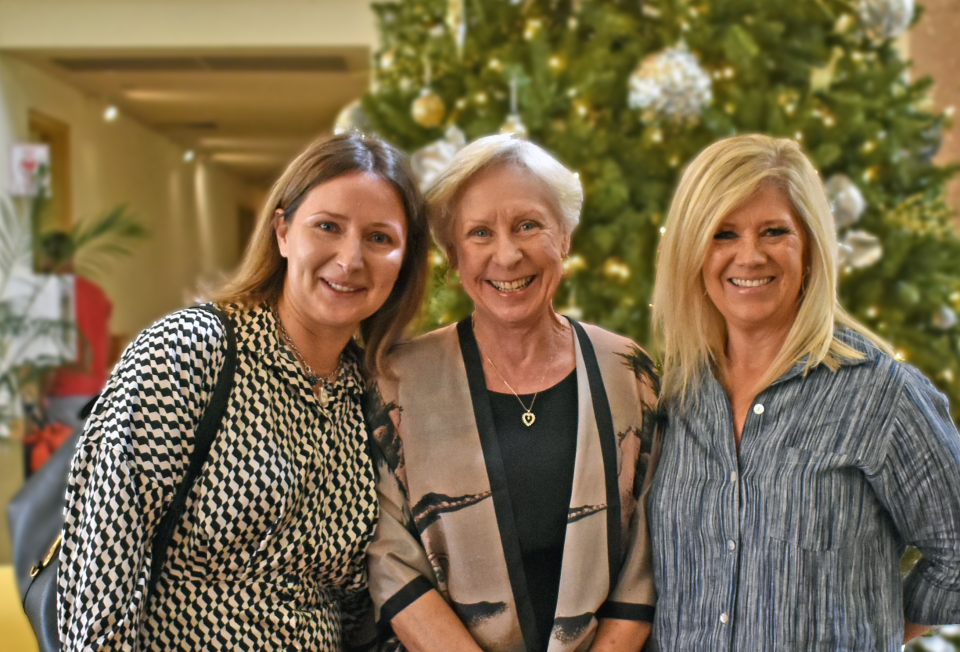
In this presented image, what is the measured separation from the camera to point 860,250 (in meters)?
3.99

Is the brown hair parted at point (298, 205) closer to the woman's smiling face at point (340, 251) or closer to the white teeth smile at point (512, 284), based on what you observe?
the woman's smiling face at point (340, 251)

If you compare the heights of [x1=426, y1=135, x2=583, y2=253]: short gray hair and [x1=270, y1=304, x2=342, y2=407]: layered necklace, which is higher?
[x1=426, y1=135, x2=583, y2=253]: short gray hair

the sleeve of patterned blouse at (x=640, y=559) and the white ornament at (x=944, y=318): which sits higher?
the white ornament at (x=944, y=318)

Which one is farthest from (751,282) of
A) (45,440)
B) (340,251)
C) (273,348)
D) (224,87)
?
(224,87)

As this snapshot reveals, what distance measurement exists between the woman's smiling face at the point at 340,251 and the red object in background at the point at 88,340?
4790mm

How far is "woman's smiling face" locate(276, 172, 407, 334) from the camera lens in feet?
5.85

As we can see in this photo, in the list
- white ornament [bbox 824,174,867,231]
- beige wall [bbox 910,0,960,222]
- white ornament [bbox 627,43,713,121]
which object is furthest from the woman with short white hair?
beige wall [bbox 910,0,960,222]

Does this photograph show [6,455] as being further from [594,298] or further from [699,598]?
[699,598]

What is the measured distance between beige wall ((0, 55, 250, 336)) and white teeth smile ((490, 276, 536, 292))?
5.95 metres

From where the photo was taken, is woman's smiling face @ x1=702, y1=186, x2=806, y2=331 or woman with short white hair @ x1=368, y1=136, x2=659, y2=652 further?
woman with short white hair @ x1=368, y1=136, x2=659, y2=652

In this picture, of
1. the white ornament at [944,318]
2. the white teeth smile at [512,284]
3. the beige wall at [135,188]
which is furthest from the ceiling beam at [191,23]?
the white teeth smile at [512,284]

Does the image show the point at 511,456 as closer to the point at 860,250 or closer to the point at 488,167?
the point at 488,167

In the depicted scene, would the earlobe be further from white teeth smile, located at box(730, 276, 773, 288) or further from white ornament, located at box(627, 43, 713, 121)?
white ornament, located at box(627, 43, 713, 121)

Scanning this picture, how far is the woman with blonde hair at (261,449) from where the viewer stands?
60.4 inches
